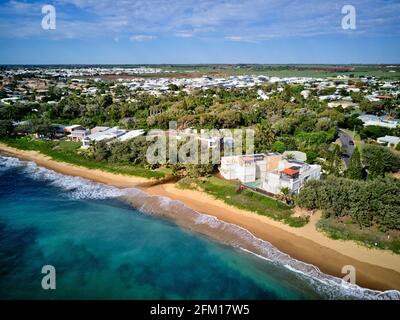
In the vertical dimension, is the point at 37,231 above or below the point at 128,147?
below

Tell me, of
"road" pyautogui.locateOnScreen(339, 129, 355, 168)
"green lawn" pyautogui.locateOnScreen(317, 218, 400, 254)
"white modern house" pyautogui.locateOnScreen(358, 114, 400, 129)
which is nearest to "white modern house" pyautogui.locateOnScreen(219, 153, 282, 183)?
"green lawn" pyautogui.locateOnScreen(317, 218, 400, 254)

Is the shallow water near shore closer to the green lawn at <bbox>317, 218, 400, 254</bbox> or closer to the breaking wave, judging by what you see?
the breaking wave

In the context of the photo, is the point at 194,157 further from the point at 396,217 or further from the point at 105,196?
the point at 396,217

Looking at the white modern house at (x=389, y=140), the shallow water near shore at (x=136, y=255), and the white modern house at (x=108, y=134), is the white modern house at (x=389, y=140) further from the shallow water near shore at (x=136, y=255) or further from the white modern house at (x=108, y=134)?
the white modern house at (x=108, y=134)

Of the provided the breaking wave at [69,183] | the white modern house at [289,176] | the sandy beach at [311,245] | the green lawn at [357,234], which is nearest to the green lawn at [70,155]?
the breaking wave at [69,183]
